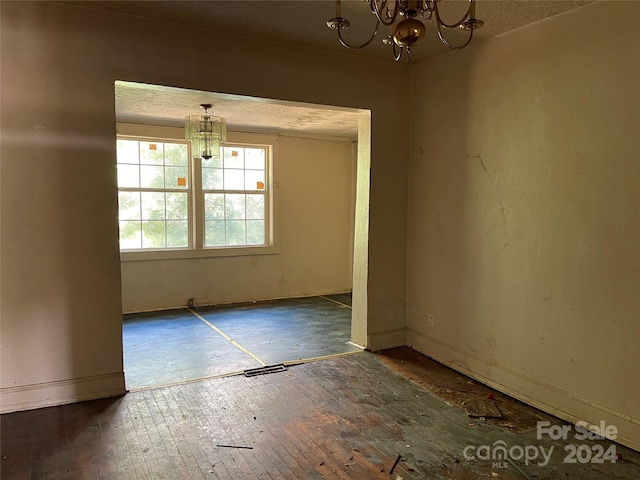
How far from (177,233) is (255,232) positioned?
41.9 inches

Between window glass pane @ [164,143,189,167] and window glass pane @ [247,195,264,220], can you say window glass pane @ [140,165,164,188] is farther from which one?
window glass pane @ [247,195,264,220]

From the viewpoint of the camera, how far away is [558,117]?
111 inches

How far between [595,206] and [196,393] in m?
2.77

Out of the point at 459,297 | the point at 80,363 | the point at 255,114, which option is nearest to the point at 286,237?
the point at 255,114

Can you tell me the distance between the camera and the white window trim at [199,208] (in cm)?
547

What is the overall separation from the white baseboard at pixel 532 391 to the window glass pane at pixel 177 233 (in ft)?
10.7

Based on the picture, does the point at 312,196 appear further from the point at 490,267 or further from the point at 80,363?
the point at 80,363

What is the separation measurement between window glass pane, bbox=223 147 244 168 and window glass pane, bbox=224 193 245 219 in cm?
40

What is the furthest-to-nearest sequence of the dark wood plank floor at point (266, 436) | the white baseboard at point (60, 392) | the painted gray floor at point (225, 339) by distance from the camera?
the painted gray floor at point (225, 339)
the white baseboard at point (60, 392)
the dark wood plank floor at point (266, 436)

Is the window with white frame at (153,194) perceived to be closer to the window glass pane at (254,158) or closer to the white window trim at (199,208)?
the white window trim at (199,208)

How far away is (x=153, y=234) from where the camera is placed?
5.67 meters

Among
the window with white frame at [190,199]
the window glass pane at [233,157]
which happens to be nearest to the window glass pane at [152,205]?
the window with white frame at [190,199]

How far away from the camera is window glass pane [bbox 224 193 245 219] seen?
241 inches

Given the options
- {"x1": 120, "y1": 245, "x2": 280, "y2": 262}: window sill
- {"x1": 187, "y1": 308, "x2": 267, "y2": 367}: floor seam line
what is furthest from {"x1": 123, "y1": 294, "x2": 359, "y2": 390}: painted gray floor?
{"x1": 120, "y1": 245, "x2": 280, "y2": 262}: window sill
